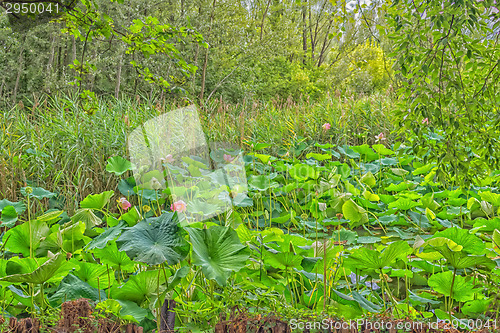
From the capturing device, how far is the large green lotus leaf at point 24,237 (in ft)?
3.54

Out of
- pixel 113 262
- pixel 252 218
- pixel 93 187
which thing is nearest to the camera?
pixel 113 262

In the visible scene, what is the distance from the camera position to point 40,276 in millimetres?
754

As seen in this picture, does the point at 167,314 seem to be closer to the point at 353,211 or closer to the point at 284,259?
the point at 284,259

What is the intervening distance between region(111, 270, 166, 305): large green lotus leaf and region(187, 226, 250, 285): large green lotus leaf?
15cm

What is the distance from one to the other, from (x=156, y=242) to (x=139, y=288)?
160mm

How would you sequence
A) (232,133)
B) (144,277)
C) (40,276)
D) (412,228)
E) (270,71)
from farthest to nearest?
(270,71) → (232,133) → (412,228) → (144,277) → (40,276)

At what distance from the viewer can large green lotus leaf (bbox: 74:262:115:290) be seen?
98 centimetres

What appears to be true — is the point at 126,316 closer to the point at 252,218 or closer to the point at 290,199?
the point at 252,218

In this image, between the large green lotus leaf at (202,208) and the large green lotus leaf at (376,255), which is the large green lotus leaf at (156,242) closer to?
the large green lotus leaf at (376,255)

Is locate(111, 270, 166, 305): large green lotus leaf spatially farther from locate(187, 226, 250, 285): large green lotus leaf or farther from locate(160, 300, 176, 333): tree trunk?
locate(187, 226, 250, 285): large green lotus leaf

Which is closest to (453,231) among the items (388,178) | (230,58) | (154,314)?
(154,314)

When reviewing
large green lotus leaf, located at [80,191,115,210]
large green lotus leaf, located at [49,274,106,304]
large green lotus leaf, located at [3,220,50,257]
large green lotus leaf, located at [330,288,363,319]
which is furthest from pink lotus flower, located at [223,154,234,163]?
large green lotus leaf, located at [330,288,363,319]

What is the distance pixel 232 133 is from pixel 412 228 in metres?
2.14

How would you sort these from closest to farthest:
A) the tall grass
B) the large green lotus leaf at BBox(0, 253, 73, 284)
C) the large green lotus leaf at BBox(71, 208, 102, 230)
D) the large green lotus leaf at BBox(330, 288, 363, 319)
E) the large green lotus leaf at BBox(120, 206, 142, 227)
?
the large green lotus leaf at BBox(0, 253, 73, 284)
the large green lotus leaf at BBox(330, 288, 363, 319)
the large green lotus leaf at BBox(120, 206, 142, 227)
the large green lotus leaf at BBox(71, 208, 102, 230)
the tall grass
